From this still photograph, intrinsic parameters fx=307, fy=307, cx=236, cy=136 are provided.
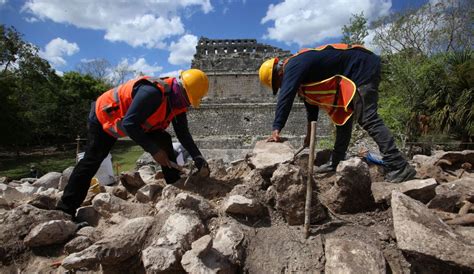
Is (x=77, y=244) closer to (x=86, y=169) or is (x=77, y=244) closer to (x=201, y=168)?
(x=86, y=169)

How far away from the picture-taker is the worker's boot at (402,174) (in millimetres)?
2826

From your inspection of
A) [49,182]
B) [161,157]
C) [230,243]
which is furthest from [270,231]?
[49,182]

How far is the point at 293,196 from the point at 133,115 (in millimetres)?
1616

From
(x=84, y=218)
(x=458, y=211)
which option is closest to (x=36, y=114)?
(x=84, y=218)

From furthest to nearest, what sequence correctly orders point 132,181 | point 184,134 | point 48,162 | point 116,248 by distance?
1. point 48,162
2. point 132,181
3. point 184,134
4. point 116,248

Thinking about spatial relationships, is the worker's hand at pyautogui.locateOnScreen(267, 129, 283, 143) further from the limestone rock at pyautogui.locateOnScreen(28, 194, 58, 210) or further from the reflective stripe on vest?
the limestone rock at pyautogui.locateOnScreen(28, 194, 58, 210)

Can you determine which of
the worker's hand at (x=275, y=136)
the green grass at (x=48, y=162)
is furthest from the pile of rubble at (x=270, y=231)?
the green grass at (x=48, y=162)

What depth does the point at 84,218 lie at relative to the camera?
3.11 metres

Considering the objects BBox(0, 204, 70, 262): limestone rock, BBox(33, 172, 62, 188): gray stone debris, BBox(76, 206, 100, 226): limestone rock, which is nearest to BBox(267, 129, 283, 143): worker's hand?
BBox(76, 206, 100, 226): limestone rock

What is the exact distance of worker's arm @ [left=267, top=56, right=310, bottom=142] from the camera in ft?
9.93

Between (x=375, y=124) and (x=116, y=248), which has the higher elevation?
(x=375, y=124)

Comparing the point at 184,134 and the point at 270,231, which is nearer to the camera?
the point at 270,231

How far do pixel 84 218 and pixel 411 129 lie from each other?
31.9 feet

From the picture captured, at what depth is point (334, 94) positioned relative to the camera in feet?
10.3
